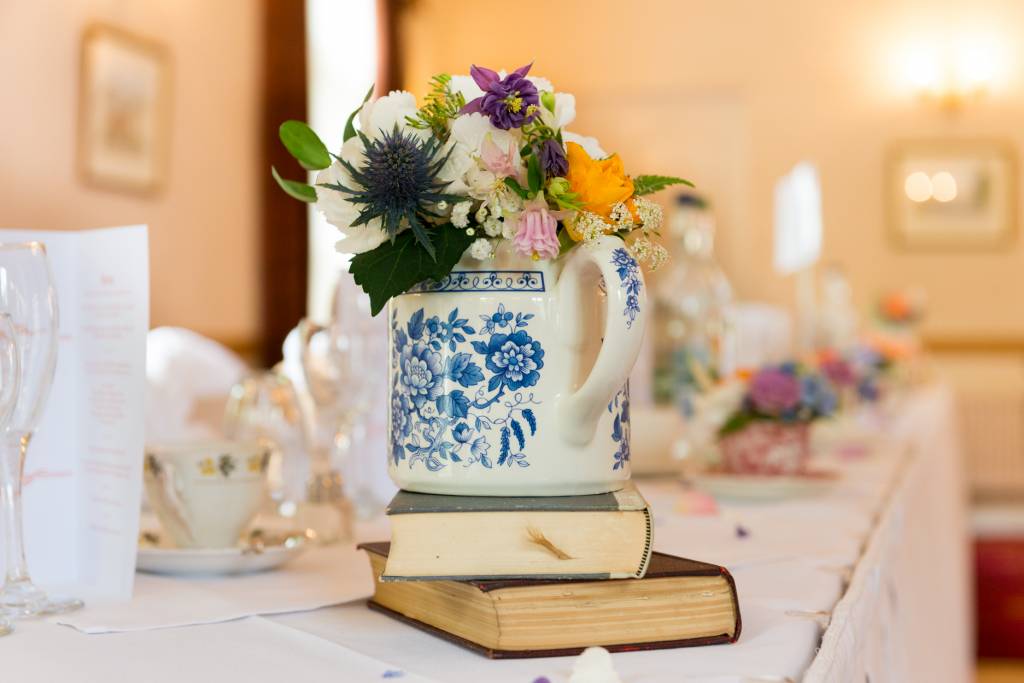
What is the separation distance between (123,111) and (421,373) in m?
3.70

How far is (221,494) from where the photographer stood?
100 centimetres

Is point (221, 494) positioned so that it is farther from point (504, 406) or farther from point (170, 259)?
point (170, 259)

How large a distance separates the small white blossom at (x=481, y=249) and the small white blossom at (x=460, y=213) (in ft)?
0.05

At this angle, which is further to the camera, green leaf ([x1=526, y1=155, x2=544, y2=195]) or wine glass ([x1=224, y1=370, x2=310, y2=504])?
wine glass ([x1=224, y1=370, x2=310, y2=504])

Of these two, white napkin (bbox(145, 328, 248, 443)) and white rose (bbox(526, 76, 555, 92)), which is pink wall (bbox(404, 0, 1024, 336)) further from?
white rose (bbox(526, 76, 555, 92))

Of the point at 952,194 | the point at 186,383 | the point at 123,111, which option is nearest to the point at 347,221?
the point at 186,383

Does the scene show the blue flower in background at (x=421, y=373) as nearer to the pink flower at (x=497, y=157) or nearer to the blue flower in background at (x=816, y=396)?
the pink flower at (x=497, y=157)

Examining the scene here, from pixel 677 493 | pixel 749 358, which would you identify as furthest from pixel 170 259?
pixel 677 493

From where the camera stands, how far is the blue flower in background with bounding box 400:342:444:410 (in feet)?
2.53

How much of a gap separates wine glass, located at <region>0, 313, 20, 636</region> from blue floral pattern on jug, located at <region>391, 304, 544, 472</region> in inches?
10.9

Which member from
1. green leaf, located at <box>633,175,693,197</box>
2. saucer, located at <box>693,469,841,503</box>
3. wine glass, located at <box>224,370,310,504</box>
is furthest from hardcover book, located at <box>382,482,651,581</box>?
saucer, located at <box>693,469,841,503</box>

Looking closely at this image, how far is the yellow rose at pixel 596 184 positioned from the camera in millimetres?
748

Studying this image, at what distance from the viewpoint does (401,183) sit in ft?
2.45

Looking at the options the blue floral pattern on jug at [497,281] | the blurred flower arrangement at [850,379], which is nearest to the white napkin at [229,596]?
the blue floral pattern on jug at [497,281]
